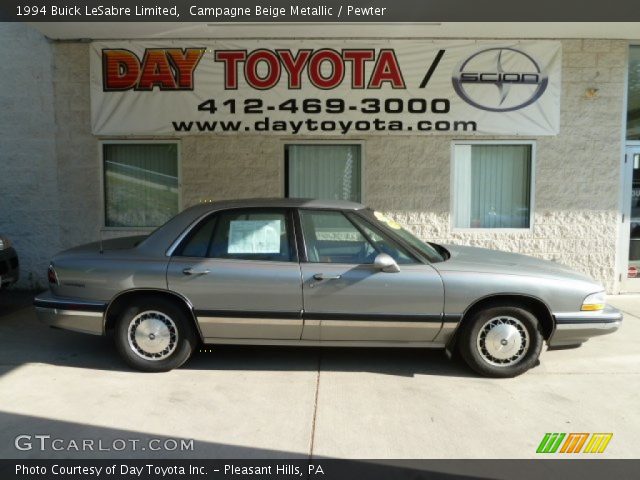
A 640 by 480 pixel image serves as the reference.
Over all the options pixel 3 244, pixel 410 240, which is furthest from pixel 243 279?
pixel 3 244

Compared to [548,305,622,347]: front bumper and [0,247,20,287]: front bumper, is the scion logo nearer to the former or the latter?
[548,305,622,347]: front bumper

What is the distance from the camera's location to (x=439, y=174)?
7.94 m

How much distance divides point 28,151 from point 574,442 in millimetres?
8039

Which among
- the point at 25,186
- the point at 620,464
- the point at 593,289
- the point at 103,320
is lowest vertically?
the point at 620,464

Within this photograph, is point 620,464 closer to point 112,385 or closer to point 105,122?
point 112,385

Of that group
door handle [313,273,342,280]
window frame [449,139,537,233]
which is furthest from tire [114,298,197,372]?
window frame [449,139,537,233]

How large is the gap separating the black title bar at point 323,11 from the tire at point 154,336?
3979mm

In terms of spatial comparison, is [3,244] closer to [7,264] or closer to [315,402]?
[7,264]

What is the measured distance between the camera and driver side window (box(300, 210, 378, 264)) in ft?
15.1

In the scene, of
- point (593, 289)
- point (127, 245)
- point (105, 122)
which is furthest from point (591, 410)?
point (105, 122)

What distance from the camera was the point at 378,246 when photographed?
462cm

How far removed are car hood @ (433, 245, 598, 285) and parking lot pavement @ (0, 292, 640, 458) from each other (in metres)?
0.89

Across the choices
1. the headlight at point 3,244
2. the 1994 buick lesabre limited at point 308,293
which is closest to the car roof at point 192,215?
the 1994 buick lesabre limited at point 308,293

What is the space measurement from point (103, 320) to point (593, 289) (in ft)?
13.8
